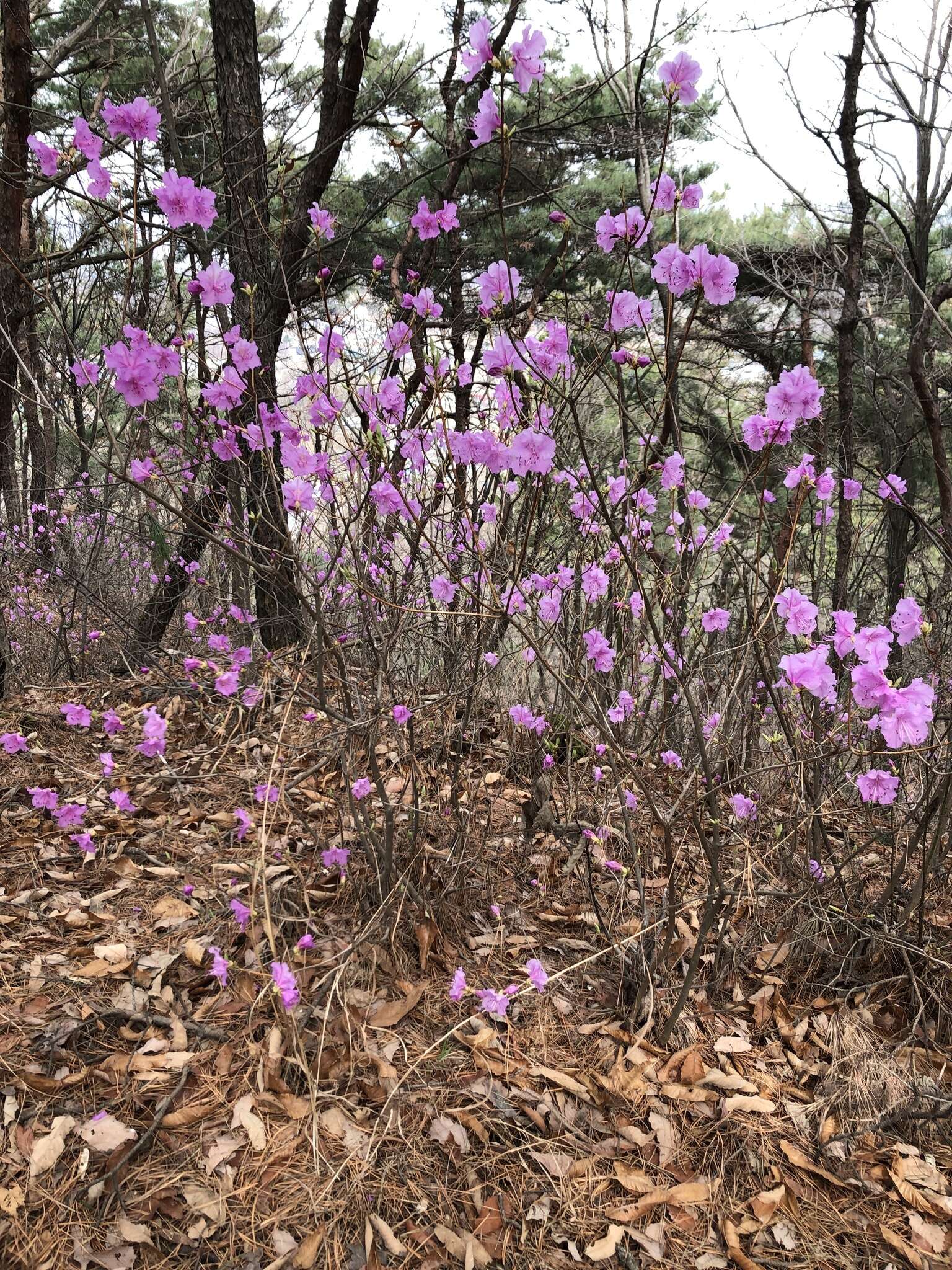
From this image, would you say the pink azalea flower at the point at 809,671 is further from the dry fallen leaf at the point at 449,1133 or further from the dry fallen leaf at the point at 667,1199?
the dry fallen leaf at the point at 449,1133

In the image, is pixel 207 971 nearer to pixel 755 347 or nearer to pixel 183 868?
pixel 183 868

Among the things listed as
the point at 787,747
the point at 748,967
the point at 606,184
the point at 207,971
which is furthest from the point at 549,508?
the point at 606,184

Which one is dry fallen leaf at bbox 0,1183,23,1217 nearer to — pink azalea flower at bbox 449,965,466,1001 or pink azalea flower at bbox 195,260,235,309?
pink azalea flower at bbox 449,965,466,1001

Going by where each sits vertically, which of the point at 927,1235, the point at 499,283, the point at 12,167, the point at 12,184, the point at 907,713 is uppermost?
the point at 12,167

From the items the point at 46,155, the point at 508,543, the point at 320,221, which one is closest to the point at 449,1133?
the point at 508,543

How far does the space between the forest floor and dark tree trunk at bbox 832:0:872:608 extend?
8.77ft

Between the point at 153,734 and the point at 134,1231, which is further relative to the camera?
the point at 153,734

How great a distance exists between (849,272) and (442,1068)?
5337 millimetres

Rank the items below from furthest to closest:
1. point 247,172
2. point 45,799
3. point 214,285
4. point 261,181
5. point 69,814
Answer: point 261,181, point 247,172, point 45,799, point 69,814, point 214,285

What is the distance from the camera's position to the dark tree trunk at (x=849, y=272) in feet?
15.6

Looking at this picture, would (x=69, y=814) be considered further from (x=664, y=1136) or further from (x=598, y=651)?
(x=664, y=1136)

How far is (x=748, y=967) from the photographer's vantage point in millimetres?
2500

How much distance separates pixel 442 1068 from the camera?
78.4 inches

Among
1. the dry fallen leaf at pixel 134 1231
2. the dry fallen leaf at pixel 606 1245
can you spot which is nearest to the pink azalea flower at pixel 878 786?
the dry fallen leaf at pixel 606 1245
